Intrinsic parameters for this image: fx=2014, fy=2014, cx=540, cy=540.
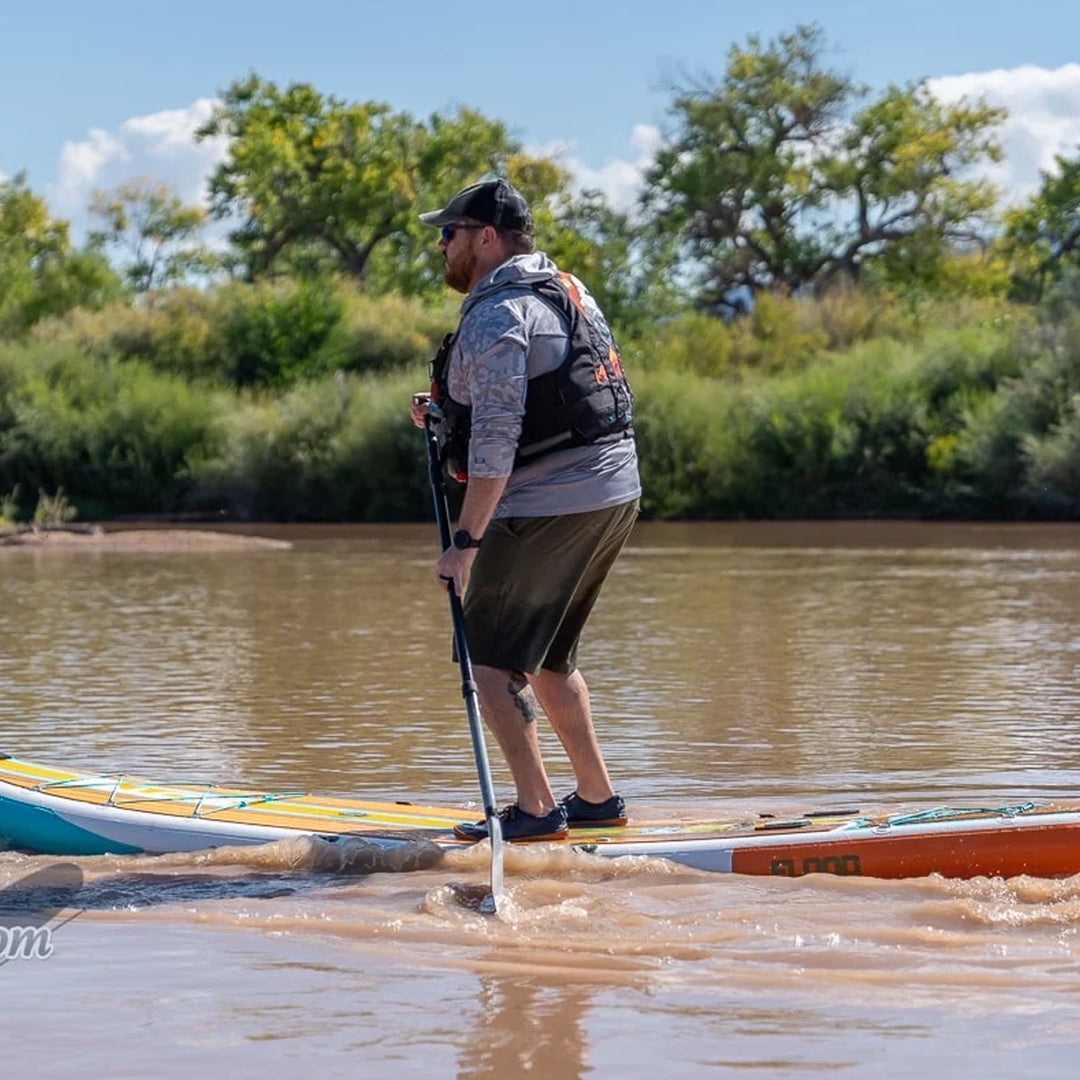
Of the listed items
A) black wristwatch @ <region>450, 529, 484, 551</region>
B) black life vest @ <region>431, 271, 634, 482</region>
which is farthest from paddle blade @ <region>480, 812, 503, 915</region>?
black life vest @ <region>431, 271, 634, 482</region>

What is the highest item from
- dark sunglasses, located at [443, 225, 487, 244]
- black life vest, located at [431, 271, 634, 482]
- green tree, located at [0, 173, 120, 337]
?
green tree, located at [0, 173, 120, 337]

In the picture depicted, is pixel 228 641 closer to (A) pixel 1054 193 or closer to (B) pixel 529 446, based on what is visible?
(B) pixel 529 446

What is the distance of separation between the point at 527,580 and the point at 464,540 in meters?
Result: 0.23

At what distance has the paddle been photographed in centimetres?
542

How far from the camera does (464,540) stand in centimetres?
589

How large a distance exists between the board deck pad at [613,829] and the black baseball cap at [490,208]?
1845 mm

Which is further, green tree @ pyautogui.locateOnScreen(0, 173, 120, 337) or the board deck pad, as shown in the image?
green tree @ pyautogui.locateOnScreen(0, 173, 120, 337)

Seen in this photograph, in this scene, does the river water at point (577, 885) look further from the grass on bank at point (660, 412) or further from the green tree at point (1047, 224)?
the green tree at point (1047, 224)

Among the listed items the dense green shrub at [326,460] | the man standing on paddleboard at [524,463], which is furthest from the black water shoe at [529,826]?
the dense green shrub at [326,460]

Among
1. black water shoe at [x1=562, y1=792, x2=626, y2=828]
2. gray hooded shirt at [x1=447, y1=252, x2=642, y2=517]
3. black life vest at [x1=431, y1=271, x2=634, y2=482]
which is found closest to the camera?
gray hooded shirt at [x1=447, y1=252, x2=642, y2=517]

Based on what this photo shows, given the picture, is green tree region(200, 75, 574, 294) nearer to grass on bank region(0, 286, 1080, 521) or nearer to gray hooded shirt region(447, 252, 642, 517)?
grass on bank region(0, 286, 1080, 521)

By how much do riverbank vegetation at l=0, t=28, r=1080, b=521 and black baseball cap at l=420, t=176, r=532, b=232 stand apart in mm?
27821

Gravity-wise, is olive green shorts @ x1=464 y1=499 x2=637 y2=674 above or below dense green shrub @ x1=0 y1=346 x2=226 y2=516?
above

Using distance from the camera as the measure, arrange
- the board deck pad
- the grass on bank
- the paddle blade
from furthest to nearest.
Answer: the grass on bank, the board deck pad, the paddle blade
